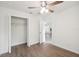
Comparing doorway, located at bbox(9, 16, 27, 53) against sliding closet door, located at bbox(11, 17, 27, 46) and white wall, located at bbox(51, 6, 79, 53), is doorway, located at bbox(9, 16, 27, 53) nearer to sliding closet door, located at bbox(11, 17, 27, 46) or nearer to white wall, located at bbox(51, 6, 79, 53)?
sliding closet door, located at bbox(11, 17, 27, 46)

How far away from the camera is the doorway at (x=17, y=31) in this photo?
3.80 metres

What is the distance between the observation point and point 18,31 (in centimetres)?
411

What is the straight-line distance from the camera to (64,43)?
3.29m

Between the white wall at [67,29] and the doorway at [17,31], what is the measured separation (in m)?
2.20

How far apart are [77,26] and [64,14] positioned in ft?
3.12

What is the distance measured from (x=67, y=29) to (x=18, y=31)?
300cm

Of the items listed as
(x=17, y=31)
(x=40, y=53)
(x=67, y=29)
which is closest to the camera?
(x=40, y=53)

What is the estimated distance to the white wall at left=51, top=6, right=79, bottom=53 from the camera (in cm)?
272

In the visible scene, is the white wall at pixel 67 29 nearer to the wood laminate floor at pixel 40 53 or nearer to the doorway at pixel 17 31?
the wood laminate floor at pixel 40 53

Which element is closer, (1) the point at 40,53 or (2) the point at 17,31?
(1) the point at 40,53

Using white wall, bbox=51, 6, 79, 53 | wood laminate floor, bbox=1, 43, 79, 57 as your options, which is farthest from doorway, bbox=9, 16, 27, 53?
white wall, bbox=51, 6, 79, 53

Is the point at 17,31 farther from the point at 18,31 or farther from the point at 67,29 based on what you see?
the point at 67,29

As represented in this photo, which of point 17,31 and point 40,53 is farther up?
point 17,31

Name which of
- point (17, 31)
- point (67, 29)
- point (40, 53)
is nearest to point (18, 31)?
point (17, 31)
